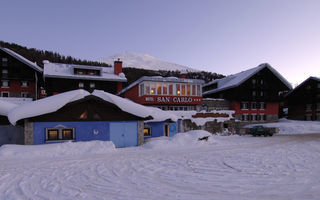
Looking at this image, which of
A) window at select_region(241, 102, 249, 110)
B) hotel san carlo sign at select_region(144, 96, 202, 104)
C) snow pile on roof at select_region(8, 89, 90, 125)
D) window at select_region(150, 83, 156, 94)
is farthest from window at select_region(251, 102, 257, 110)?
snow pile on roof at select_region(8, 89, 90, 125)

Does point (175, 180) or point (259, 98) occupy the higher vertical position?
point (259, 98)

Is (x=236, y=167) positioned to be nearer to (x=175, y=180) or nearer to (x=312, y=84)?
(x=175, y=180)

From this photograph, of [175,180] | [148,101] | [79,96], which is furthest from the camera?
[148,101]

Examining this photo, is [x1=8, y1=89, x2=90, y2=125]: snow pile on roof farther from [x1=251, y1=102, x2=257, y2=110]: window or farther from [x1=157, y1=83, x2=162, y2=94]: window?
[x1=251, y1=102, x2=257, y2=110]: window

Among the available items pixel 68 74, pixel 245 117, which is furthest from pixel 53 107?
pixel 245 117

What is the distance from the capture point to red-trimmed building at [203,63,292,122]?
36844 mm

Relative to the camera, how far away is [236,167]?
9.41 metres

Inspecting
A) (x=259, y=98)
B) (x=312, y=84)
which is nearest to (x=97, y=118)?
(x=259, y=98)

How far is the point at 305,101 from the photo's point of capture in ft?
137

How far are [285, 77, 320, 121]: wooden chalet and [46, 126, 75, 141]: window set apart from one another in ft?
150

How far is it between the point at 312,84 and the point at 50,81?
172ft

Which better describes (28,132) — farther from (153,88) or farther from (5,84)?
(5,84)

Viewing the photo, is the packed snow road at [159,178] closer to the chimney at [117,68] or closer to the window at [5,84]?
the chimney at [117,68]

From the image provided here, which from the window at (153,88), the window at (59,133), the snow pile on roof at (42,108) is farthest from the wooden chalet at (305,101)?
the window at (59,133)
